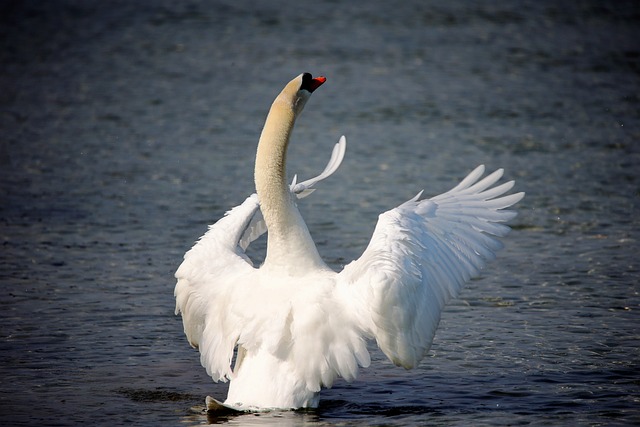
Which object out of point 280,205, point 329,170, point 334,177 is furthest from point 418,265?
point 334,177

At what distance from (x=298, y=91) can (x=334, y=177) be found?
7.39 meters

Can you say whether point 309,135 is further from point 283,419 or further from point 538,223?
point 283,419

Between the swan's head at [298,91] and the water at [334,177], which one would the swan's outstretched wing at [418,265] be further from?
the swan's head at [298,91]

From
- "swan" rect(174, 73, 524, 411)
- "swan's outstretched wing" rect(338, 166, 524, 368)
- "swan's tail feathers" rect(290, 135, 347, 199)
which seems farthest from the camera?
"swan's tail feathers" rect(290, 135, 347, 199)

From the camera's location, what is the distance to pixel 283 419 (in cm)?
747

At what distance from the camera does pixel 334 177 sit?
1559 cm

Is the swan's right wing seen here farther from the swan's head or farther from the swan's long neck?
the swan's head

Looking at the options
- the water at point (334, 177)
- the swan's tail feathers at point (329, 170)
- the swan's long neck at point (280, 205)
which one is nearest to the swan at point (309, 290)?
the swan's long neck at point (280, 205)

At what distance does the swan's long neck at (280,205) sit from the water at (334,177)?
3.40 ft

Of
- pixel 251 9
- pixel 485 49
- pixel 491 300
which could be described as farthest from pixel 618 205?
pixel 251 9

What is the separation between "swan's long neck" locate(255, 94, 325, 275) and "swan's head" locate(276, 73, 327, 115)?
0.04m

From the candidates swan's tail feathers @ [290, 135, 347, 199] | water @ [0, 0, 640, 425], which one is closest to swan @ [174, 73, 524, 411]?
water @ [0, 0, 640, 425]

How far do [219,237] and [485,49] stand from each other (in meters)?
17.5

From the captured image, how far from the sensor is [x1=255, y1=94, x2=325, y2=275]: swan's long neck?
8.02 meters
